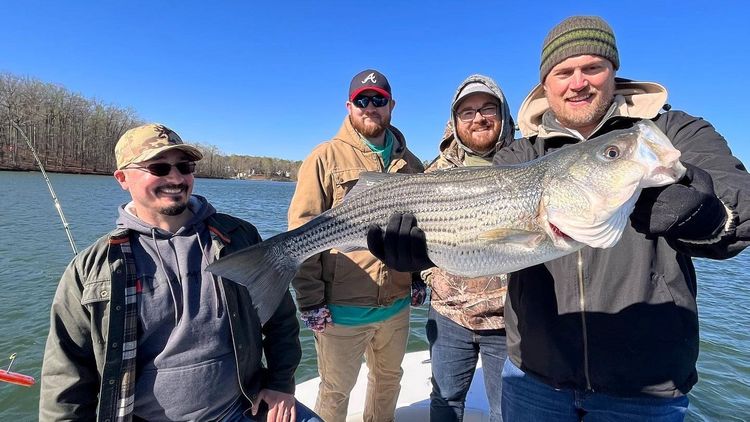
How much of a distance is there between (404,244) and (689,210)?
5.09ft

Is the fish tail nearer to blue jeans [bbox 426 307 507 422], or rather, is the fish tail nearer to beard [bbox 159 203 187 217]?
beard [bbox 159 203 187 217]

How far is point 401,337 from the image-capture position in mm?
4020

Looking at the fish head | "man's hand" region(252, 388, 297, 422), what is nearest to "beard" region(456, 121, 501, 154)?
the fish head

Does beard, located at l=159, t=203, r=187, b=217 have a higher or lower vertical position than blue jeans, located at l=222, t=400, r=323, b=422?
higher

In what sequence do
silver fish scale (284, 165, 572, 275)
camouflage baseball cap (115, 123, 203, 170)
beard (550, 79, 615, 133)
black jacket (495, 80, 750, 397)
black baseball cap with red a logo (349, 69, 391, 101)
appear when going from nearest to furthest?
black jacket (495, 80, 750, 397)
silver fish scale (284, 165, 572, 275)
beard (550, 79, 615, 133)
camouflage baseball cap (115, 123, 203, 170)
black baseball cap with red a logo (349, 69, 391, 101)

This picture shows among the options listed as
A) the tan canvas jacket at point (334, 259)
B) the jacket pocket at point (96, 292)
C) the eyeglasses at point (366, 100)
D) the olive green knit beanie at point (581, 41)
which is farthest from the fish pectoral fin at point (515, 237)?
the jacket pocket at point (96, 292)

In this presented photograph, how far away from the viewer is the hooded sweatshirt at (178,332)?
8.98 feet

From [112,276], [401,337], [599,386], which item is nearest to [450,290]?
[401,337]

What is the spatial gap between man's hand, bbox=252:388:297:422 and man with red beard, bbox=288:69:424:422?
65 centimetres

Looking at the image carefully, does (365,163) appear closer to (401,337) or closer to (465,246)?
(465,246)

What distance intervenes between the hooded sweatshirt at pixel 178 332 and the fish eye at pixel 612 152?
2.78m

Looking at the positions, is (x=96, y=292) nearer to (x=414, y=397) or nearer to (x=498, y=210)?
(x=498, y=210)

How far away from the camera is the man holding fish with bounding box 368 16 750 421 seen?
1.92 metres

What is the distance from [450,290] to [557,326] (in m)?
1.25
